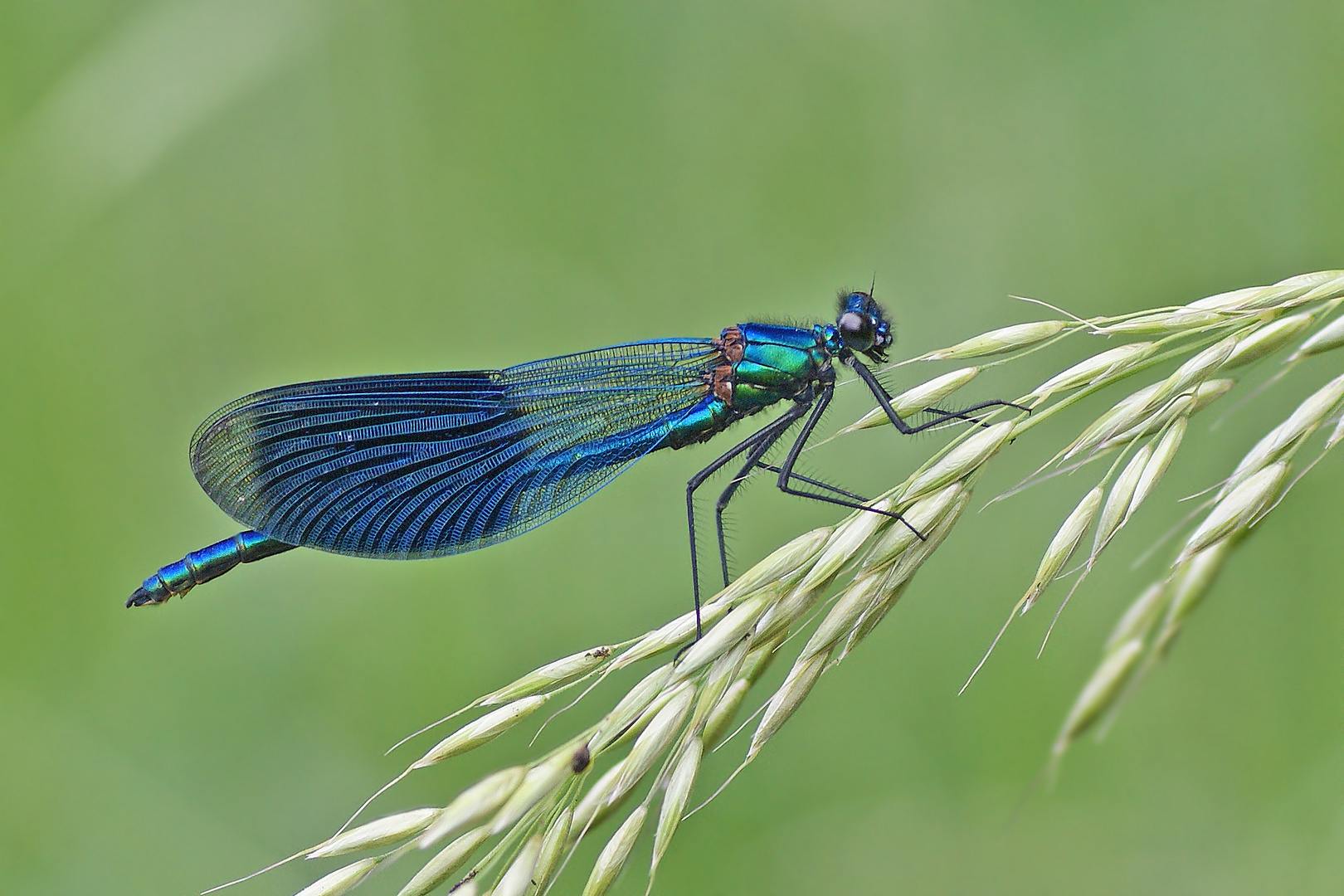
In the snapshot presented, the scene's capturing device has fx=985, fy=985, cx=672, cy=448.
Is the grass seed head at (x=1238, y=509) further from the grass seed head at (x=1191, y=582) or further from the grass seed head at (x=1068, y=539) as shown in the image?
the grass seed head at (x=1068, y=539)

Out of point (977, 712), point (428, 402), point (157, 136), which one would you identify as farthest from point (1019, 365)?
point (157, 136)

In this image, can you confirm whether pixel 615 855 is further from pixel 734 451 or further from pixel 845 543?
pixel 734 451

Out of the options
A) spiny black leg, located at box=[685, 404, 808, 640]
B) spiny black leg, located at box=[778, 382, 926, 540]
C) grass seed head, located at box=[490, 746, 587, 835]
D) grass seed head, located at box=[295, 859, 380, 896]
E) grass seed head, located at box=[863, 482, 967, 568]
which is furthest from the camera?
spiny black leg, located at box=[685, 404, 808, 640]

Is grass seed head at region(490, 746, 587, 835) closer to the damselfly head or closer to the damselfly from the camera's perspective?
the damselfly

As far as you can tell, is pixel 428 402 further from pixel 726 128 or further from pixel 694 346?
pixel 726 128

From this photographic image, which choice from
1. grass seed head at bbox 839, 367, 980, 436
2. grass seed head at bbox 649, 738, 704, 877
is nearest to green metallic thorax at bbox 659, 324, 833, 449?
grass seed head at bbox 839, 367, 980, 436

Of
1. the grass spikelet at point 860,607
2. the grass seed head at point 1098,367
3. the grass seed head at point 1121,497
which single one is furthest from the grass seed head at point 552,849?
the grass seed head at point 1098,367
